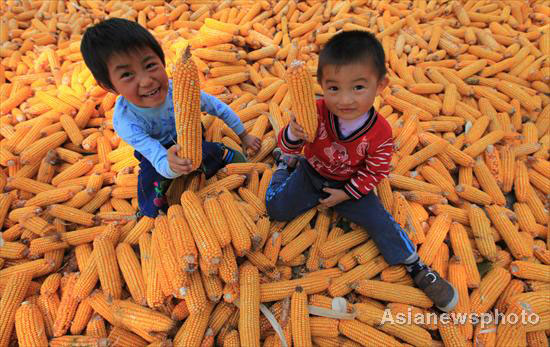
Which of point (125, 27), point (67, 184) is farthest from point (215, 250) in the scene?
point (67, 184)

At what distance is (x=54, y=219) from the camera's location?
2.79m

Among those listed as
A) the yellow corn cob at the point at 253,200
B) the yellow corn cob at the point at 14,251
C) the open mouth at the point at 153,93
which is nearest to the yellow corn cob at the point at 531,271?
the yellow corn cob at the point at 253,200

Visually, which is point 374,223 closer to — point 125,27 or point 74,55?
point 125,27

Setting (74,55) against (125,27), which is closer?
(125,27)

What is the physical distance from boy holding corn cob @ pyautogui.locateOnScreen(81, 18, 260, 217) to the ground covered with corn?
24cm

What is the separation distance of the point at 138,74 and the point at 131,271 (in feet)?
4.70

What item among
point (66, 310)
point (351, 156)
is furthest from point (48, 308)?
point (351, 156)

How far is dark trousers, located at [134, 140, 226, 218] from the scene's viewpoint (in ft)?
8.54

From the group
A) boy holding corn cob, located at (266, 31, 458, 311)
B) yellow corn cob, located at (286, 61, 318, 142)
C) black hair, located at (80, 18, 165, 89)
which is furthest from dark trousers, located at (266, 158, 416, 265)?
black hair, located at (80, 18, 165, 89)

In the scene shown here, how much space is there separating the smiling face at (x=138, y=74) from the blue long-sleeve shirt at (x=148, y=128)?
25 centimetres

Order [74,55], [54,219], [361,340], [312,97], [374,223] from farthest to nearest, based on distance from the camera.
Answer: [74,55], [54,219], [374,223], [361,340], [312,97]

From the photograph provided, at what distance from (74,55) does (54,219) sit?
2.75 meters

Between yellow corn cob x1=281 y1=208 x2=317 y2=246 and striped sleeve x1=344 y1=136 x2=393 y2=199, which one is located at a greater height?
striped sleeve x1=344 y1=136 x2=393 y2=199

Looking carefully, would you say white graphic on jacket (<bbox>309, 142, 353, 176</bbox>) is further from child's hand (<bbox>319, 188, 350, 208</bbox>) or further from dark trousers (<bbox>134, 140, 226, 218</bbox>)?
dark trousers (<bbox>134, 140, 226, 218</bbox>)
